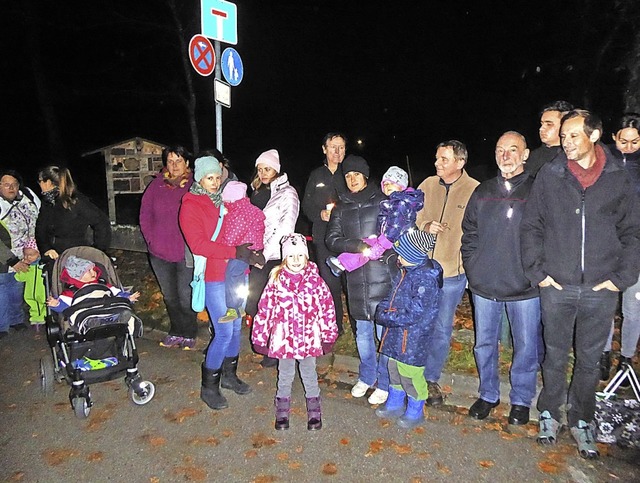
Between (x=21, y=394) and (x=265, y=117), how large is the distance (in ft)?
102

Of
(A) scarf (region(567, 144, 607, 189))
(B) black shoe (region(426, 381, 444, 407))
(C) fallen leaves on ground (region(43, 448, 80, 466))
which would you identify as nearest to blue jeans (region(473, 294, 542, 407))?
(B) black shoe (region(426, 381, 444, 407))

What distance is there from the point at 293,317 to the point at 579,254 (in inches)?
88.4

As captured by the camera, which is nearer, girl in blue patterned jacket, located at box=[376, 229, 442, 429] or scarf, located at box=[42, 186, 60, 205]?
girl in blue patterned jacket, located at box=[376, 229, 442, 429]

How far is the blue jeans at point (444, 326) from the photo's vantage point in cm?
434

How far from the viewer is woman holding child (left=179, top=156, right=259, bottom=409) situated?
13.8 ft

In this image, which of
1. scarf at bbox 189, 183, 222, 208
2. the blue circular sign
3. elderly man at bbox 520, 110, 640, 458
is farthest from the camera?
the blue circular sign

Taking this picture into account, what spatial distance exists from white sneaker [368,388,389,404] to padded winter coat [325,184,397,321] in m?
0.76

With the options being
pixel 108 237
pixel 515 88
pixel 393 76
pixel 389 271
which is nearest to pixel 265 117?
pixel 393 76

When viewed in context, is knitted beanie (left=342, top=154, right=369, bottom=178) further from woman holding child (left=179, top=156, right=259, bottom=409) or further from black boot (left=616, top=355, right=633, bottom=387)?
black boot (left=616, top=355, right=633, bottom=387)

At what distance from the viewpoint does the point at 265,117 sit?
34094 mm

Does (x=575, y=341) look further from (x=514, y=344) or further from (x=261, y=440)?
(x=261, y=440)

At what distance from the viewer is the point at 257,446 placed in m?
3.88

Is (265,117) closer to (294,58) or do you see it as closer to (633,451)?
(294,58)

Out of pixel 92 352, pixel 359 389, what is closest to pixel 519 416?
pixel 359 389
